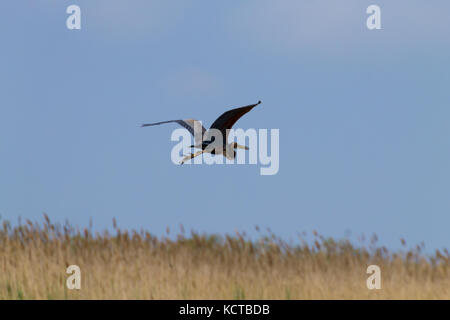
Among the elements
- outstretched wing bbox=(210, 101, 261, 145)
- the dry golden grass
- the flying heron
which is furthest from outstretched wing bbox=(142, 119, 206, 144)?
the dry golden grass

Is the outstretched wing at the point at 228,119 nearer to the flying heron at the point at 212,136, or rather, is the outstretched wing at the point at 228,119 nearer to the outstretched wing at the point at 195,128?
the flying heron at the point at 212,136

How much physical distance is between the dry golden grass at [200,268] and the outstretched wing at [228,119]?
2.13 m

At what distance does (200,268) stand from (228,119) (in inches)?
140

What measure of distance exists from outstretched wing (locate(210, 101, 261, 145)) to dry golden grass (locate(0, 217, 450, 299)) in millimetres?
2128

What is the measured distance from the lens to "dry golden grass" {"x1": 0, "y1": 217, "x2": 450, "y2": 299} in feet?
28.0

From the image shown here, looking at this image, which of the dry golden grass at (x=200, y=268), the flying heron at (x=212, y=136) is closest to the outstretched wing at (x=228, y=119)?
the flying heron at (x=212, y=136)

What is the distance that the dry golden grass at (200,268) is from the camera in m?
8.54

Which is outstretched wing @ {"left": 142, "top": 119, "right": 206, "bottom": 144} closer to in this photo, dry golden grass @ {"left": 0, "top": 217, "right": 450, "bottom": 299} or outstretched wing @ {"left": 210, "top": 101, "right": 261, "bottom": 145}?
outstretched wing @ {"left": 210, "top": 101, "right": 261, "bottom": 145}

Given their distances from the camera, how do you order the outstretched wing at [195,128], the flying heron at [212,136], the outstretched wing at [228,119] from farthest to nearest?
the outstretched wing at [195,128] → the flying heron at [212,136] → the outstretched wing at [228,119]

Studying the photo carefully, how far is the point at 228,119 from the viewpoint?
7383 mm
